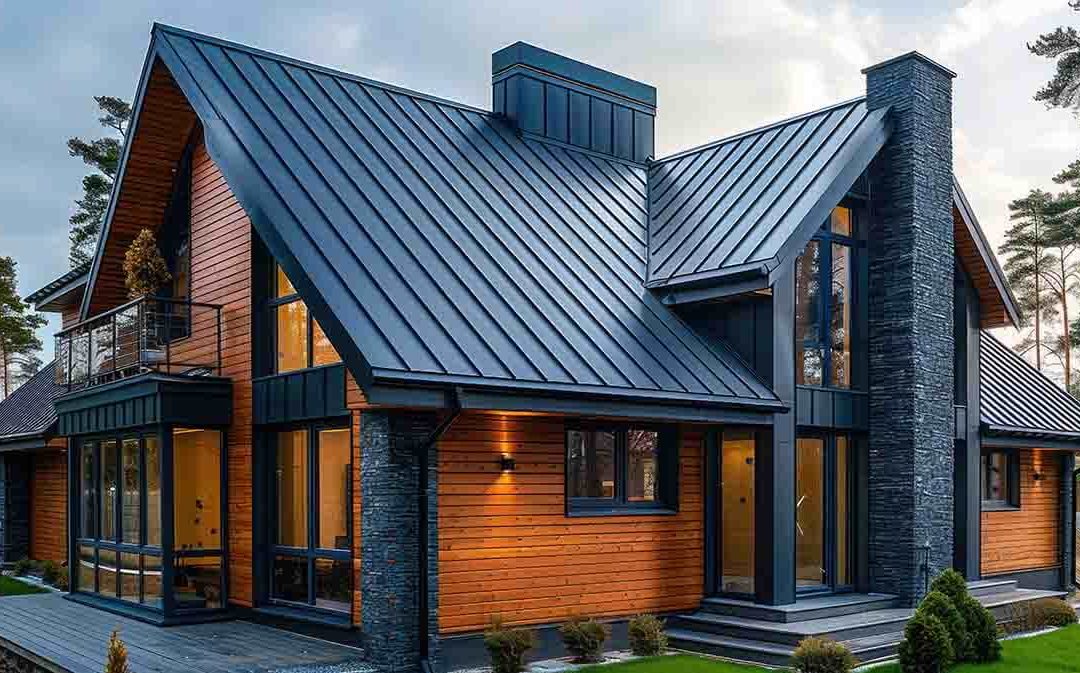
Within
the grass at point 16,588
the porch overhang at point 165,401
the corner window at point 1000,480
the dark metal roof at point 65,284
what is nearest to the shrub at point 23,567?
the grass at point 16,588

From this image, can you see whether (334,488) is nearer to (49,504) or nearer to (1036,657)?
(1036,657)

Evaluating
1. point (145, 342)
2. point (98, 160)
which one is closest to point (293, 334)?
point (145, 342)

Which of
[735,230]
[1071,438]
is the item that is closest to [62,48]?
[735,230]

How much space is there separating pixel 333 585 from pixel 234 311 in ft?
13.0

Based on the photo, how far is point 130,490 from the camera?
13.9 metres

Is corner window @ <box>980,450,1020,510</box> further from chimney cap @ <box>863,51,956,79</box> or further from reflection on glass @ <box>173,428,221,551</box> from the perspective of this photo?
reflection on glass @ <box>173,428,221,551</box>

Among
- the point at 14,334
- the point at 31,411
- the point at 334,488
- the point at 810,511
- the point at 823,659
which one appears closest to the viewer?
the point at 823,659

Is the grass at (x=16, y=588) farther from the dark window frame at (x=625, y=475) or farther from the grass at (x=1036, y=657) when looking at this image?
the grass at (x=1036, y=657)

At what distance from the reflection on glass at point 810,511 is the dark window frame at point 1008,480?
5069 millimetres

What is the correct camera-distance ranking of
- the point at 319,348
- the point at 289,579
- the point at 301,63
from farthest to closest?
the point at 301,63 → the point at 289,579 → the point at 319,348

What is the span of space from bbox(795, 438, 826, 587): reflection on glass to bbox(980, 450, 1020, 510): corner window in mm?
5039

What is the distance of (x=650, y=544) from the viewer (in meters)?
12.2

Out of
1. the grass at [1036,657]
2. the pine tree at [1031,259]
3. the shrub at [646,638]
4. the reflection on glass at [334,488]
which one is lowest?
the grass at [1036,657]

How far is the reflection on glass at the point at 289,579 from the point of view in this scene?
11789 millimetres
